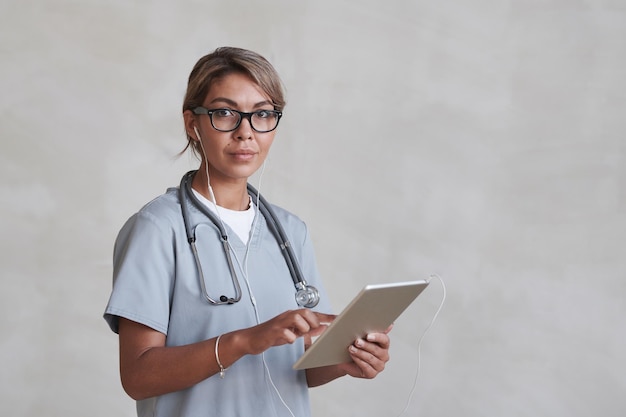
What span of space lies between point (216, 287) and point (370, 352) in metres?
0.31

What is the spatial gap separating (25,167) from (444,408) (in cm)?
174

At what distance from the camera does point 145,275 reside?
152 centimetres

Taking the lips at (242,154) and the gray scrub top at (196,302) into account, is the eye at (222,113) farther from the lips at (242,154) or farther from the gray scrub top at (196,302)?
the gray scrub top at (196,302)

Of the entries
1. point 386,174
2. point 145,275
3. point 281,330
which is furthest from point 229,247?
point 386,174

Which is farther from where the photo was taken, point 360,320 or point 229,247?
point 229,247

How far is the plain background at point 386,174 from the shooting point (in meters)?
2.94

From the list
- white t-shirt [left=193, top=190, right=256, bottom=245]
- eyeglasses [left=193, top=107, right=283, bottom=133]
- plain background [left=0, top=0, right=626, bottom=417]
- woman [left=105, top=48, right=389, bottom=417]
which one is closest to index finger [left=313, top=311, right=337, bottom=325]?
woman [left=105, top=48, right=389, bottom=417]

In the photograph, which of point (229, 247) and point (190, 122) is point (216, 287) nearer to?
point (229, 247)

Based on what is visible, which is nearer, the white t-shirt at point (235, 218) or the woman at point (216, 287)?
the woman at point (216, 287)

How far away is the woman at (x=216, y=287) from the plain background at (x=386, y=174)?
4.72 feet

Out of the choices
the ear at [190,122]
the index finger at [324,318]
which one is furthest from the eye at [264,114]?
the index finger at [324,318]

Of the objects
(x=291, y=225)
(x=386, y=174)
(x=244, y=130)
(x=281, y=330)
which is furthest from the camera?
(x=386, y=174)

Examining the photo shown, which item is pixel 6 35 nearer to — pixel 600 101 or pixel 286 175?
pixel 286 175

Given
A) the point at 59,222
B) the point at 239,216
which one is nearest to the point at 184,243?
the point at 239,216
